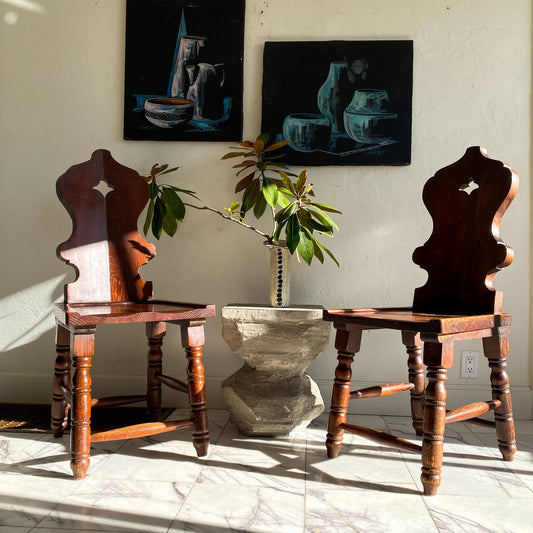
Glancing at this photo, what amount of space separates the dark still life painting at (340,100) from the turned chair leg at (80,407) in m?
1.33

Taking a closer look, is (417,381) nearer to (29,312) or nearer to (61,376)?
(61,376)

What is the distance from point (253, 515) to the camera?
144 centimetres

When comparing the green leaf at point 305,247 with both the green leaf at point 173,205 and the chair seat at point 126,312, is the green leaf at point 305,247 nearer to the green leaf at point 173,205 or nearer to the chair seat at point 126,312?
the chair seat at point 126,312

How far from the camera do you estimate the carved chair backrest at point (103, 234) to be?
79.5 inches

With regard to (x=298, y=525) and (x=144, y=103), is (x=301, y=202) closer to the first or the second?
(x=144, y=103)

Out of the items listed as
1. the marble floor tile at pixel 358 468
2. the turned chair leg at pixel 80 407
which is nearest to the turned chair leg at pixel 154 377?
the turned chair leg at pixel 80 407

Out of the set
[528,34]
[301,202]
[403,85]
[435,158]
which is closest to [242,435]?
[301,202]

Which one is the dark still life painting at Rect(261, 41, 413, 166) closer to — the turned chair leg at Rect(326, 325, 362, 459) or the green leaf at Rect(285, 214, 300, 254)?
the green leaf at Rect(285, 214, 300, 254)

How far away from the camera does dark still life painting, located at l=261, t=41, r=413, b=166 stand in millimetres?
2504

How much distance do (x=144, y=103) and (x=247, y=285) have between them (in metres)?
1.02

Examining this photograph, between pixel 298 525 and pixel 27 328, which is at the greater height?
pixel 27 328

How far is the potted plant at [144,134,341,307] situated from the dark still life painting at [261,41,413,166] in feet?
0.60

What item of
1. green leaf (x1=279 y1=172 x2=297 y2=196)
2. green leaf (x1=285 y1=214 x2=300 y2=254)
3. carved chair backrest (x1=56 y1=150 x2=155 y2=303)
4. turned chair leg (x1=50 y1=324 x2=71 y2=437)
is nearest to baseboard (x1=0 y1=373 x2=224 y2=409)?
turned chair leg (x1=50 y1=324 x2=71 y2=437)

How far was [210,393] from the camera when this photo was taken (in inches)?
101
